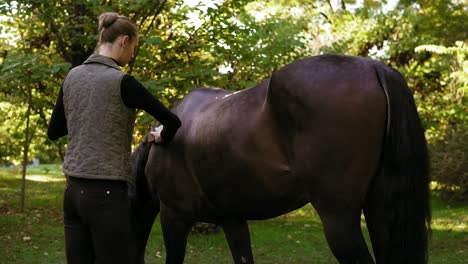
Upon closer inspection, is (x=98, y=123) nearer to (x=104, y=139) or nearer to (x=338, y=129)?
(x=104, y=139)

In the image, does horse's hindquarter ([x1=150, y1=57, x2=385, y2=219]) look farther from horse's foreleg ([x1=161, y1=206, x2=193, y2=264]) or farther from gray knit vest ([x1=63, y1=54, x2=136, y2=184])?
gray knit vest ([x1=63, y1=54, x2=136, y2=184])

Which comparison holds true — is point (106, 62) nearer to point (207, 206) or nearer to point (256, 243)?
point (207, 206)

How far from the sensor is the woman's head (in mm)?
2879

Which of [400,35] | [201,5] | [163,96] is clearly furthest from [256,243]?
[400,35]

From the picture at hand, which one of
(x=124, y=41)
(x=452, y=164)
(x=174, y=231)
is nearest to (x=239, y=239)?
(x=174, y=231)

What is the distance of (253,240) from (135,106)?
5529mm

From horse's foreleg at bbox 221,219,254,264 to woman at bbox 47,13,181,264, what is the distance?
4.33 feet

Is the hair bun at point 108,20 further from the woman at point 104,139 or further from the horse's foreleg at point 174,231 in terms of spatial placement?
the horse's foreleg at point 174,231

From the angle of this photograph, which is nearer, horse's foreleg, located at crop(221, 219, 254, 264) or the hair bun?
the hair bun

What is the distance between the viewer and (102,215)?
2.81m

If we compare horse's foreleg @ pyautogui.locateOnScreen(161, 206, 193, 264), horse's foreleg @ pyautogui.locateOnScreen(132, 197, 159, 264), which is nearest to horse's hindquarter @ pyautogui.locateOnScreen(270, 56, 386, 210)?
horse's foreleg @ pyautogui.locateOnScreen(161, 206, 193, 264)

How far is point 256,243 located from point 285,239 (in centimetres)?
47

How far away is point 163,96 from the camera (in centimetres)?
802

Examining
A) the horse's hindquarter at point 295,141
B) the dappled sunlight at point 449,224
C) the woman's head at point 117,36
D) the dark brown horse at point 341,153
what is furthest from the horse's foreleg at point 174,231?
the dappled sunlight at point 449,224
